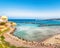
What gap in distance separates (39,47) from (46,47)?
40.7 inches

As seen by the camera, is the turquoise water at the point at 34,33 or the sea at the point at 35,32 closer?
the turquoise water at the point at 34,33

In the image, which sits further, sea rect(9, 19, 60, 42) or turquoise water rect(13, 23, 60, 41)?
sea rect(9, 19, 60, 42)

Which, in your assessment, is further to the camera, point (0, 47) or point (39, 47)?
point (39, 47)

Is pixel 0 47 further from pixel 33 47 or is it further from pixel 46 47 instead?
pixel 46 47

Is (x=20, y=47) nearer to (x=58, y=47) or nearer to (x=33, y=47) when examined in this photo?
(x=33, y=47)

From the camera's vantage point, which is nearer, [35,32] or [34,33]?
[34,33]

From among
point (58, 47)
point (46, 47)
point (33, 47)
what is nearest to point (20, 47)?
point (33, 47)

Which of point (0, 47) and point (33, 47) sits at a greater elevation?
point (0, 47)

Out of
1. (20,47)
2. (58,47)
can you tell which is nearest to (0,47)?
(20,47)

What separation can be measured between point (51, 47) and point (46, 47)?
71 cm

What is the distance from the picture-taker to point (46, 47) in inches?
896

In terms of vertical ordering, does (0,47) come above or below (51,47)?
above

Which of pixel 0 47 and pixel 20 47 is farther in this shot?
pixel 20 47

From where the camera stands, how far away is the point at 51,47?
22688 millimetres
